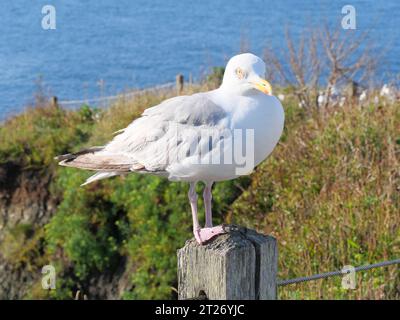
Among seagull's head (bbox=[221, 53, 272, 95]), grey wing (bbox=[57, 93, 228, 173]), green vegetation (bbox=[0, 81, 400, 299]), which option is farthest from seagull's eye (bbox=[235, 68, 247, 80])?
green vegetation (bbox=[0, 81, 400, 299])

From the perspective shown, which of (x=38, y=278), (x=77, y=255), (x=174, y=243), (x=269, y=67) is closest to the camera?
(x=174, y=243)

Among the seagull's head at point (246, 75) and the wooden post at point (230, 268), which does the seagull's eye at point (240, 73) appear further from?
the wooden post at point (230, 268)

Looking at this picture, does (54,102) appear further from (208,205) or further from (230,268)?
(230,268)

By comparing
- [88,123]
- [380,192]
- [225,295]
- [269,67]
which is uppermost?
[269,67]

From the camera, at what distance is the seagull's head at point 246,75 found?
9.82 feet

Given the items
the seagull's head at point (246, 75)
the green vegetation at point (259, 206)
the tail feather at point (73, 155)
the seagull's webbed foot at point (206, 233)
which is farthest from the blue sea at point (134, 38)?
the seagull's webbed foot at point (206, 233)

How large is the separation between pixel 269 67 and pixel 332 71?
2.95 ft

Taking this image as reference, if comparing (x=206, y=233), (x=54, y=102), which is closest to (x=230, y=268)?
(x=206, y=233)

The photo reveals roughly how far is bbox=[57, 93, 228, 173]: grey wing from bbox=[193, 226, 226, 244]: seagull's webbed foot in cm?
43

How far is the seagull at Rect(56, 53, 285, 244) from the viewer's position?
9.84 ft

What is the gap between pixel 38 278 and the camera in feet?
30.6

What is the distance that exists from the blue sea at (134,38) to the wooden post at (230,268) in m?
7.95

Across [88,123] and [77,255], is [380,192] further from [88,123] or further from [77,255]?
[88,123]


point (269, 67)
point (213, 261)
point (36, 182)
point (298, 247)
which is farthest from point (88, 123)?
point (213, 261)
